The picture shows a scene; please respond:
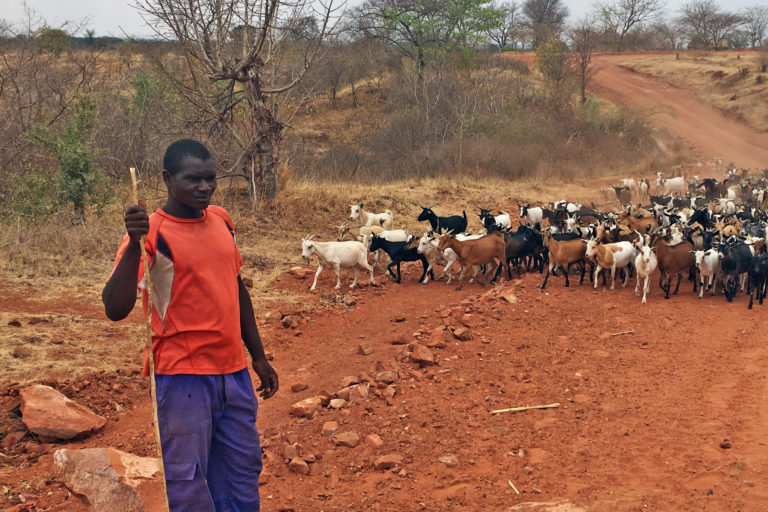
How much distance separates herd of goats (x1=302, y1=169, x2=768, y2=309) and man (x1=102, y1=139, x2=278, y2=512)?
302 inches

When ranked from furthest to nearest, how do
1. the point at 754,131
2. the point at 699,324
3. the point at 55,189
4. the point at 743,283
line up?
the point at 754,131
the point at 55,189
the point at 743,283
the point at 699,324

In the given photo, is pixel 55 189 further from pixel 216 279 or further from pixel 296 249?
pixel 216 279

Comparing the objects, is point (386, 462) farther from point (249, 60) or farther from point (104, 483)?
point (249, 60)

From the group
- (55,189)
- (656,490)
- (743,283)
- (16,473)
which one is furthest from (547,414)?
(55,189)

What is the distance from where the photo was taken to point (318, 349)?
8.45 metres

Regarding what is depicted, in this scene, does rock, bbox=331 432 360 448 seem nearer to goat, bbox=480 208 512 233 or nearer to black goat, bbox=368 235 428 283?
black goat, bbox=368 235 428 283

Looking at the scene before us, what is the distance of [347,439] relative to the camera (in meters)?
5.42

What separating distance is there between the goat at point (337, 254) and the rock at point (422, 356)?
4.03 metres

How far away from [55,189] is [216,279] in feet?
33.3

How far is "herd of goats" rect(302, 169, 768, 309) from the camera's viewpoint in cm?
961

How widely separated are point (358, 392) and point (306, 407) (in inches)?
19.2

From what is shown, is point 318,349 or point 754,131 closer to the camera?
point 318,349

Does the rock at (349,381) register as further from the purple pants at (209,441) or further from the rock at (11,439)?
the purple pants at (209,441)

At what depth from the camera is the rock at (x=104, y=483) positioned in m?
4.31
